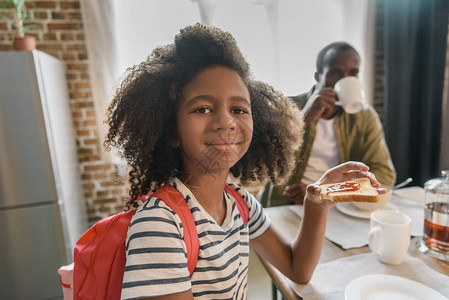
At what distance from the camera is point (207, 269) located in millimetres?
538

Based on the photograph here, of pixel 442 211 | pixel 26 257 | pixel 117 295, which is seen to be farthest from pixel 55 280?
pixel 442 211

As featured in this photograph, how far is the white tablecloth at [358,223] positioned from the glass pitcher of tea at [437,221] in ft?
0.25

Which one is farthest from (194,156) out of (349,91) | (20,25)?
(20,25)

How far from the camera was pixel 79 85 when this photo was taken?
196 cm

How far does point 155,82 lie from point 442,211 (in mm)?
820

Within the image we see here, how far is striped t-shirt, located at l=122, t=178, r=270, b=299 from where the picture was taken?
0.43 metres

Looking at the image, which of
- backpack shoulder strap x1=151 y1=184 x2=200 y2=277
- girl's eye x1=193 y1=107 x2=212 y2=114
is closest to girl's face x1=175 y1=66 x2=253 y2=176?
girl's eye x1=193 y1=107 x2=212 y2=114

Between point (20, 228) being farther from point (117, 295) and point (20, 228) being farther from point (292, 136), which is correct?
point (292, 136)

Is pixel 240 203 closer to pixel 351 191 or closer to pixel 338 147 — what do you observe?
pixel 351 191

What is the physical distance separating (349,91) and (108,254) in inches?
38.7

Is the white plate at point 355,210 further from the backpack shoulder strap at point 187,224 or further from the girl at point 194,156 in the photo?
the backpack shoulder strap at point 187,224

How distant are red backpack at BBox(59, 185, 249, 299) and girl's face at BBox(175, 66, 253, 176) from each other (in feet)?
0.34

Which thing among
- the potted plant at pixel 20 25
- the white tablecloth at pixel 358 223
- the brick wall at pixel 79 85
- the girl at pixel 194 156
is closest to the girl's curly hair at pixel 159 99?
the girl at pixel 194 156

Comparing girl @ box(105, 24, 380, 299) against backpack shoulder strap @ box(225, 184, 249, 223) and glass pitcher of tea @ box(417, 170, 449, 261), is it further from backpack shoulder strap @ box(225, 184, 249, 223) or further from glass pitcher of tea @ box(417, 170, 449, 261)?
glass pitcher of tea @ box(417, 170, 449, 261)
